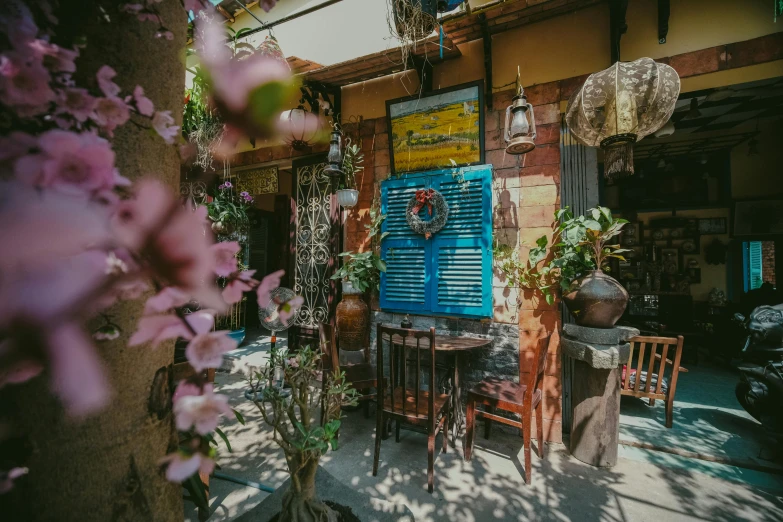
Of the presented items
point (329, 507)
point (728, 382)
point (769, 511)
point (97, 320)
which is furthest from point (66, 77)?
point (728, 382)

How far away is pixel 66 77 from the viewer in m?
0.47

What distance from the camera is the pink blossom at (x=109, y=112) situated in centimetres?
51

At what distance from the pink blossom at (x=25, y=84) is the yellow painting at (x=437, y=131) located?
3.88 metres

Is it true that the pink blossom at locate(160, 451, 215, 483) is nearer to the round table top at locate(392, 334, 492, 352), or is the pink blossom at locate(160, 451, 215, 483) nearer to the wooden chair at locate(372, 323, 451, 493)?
the wooden chair at locate(372, 323, 451, 493)

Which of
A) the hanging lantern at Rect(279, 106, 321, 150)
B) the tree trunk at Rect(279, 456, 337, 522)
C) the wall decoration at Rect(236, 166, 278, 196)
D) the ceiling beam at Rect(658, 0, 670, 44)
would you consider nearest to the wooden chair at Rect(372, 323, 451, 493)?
the tree trunk at Rect(279, 456, 337, 522)

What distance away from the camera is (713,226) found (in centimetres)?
762

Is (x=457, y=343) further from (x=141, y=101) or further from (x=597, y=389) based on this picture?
(x=141, y=101)

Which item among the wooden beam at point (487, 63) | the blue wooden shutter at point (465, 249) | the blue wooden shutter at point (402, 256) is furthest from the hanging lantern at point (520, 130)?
the blue wooden shutter at point (402, 256)

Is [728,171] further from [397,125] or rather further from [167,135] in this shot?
[167,135]

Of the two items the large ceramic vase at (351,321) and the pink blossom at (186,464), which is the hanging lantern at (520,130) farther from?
the pink blossom at (186,464)

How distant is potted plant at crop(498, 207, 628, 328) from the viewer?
2.96 m

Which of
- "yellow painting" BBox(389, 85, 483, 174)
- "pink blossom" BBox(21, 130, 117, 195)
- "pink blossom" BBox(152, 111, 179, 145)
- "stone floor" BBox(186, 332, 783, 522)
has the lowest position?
"stone floor" BBox(186, 332, 783, 522)

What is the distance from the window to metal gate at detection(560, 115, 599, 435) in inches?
Result: 31.2

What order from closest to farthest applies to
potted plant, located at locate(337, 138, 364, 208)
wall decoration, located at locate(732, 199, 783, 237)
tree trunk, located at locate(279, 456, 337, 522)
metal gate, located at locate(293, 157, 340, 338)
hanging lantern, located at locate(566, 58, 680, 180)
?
tree trunk, located at locate(279, 456, 337, 522) < hanging lantern, located at locate(566, 58, 680, 180) < potted plant, located at locate(337, 138, 364, 208) < metal gate, located at locate(293, 157, 340, 338) < wall decoration, located at locate(732, 199, 783, 237)
